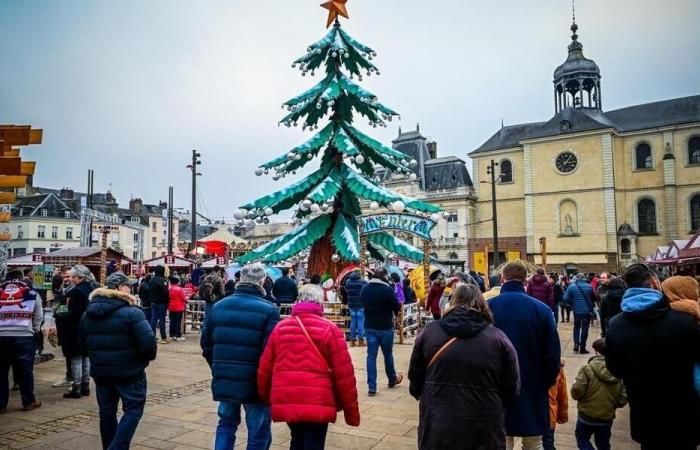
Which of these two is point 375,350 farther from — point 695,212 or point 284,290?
point 695,212

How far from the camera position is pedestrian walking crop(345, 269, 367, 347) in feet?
37.2

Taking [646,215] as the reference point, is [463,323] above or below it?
below

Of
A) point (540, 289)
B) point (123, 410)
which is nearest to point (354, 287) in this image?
point (540, 289)

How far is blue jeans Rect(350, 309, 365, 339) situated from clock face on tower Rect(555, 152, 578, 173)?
4241 centimetres

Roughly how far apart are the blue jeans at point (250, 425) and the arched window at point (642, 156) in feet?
170

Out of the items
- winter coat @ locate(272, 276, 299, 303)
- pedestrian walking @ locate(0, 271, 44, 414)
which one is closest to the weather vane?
winter coat @ locate(272, 276, 299, 303)

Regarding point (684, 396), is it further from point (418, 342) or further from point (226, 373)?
point (226, 373)

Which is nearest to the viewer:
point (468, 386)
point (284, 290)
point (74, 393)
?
point (468, 386)

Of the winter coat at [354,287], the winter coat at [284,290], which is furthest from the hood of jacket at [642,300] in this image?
the winter coat at [284,290]

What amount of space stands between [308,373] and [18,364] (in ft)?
17.0

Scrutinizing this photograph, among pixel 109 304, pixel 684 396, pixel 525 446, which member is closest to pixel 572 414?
pixel 525 446

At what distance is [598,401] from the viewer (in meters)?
4.68

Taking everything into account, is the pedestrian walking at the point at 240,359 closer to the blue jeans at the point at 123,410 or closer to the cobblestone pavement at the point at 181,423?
the blue jeans at the point at 123,410

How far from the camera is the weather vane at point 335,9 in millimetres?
14988
